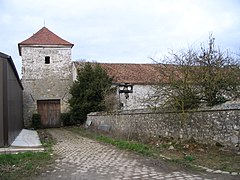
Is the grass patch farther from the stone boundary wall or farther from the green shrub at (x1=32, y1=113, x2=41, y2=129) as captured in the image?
the green shrub at (x1=32, y1=113, x2=41, y2=129)

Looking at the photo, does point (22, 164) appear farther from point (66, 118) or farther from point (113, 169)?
point (66, 118)

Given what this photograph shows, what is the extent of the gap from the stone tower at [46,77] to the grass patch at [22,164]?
765 inches

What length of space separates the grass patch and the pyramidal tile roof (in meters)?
21.0

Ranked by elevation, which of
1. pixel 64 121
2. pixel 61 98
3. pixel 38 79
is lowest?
pixel 64 121

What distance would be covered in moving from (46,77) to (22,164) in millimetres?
21907

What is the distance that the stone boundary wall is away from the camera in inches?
335

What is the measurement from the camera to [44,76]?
2958 cm

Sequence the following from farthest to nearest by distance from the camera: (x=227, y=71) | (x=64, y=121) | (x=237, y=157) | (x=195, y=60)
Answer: (x=64, y=121), (x=195, y=60), (x=227, y=71), (x=237, y=157)

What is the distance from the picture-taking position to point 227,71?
34.3 feet

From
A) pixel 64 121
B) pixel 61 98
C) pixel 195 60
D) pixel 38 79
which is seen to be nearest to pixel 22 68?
pixel 38 79

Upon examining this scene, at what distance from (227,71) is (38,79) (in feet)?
72.2

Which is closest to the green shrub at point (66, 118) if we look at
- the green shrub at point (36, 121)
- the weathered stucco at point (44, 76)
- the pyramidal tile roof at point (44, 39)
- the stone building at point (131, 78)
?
the weathered stucco at point (44, 76)

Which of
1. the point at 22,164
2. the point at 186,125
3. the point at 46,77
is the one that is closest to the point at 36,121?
the point at 46,77

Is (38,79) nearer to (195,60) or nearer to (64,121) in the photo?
(64,121)
